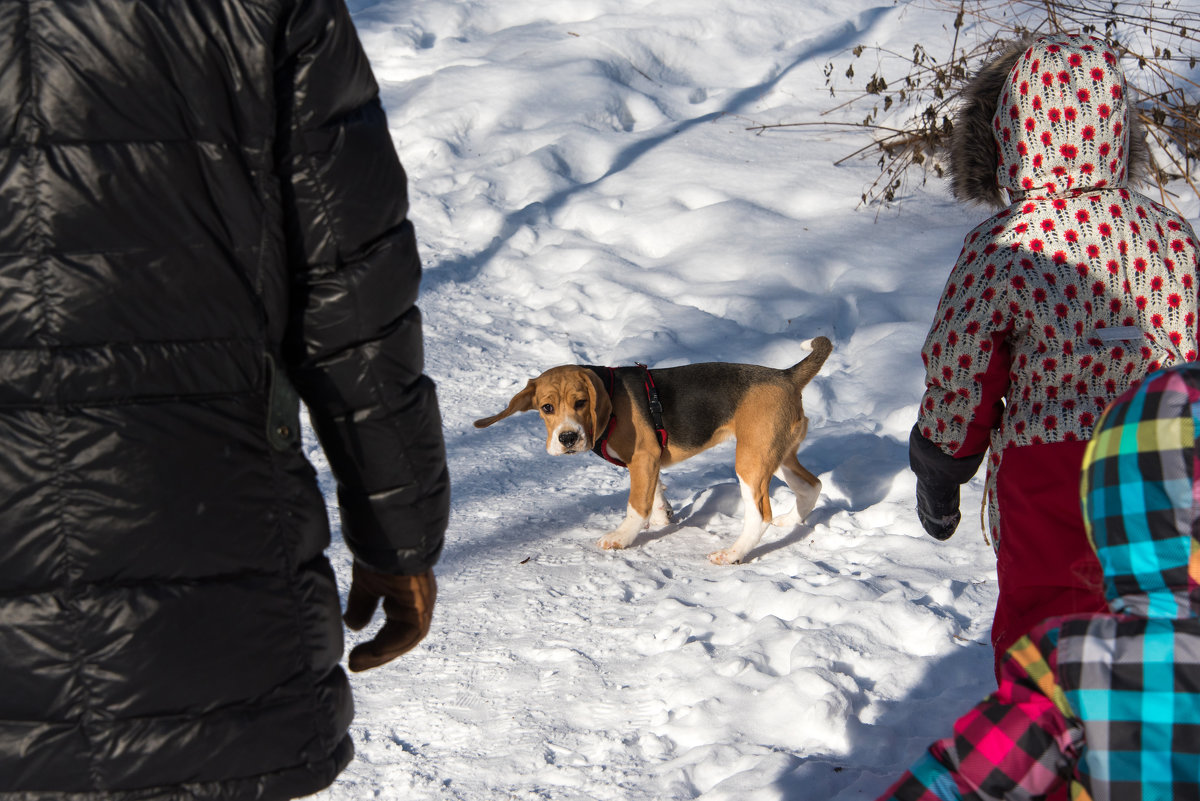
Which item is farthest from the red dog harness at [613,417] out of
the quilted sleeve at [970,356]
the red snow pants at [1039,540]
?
the red snow pants at [1039,540]

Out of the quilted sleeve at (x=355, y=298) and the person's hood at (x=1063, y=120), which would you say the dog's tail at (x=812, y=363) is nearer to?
the person's hood at (x=1063, y=120)

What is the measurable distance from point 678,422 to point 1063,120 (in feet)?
9.24

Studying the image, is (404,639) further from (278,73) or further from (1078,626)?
(1078,626)

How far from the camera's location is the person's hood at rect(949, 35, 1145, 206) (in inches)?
102

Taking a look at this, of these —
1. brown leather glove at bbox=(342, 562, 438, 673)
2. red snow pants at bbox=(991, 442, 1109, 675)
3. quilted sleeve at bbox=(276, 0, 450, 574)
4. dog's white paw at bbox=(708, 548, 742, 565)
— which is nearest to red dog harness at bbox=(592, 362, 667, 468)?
dog's white paw at bbox=(708, 548, 742, 565)

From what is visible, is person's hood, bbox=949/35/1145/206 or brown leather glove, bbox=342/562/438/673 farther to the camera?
person's hood, bbox=949/35/1145/206

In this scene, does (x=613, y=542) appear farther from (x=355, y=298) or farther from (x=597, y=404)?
(x=355, y=298)

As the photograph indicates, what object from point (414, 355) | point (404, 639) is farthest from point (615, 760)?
point (414, 355)

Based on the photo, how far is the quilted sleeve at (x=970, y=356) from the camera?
2562 millimetres

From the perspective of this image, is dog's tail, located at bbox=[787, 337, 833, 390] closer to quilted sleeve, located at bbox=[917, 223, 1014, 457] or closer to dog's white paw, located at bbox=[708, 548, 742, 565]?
dog's white paw, located at bbox=[708, 548, 742, 565]

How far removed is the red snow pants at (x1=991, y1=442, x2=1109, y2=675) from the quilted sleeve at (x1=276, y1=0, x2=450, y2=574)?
4.23ft

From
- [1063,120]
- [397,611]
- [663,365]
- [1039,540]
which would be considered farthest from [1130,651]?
[663,365]

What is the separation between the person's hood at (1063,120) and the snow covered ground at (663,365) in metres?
1.65

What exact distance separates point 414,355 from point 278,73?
49 cm
